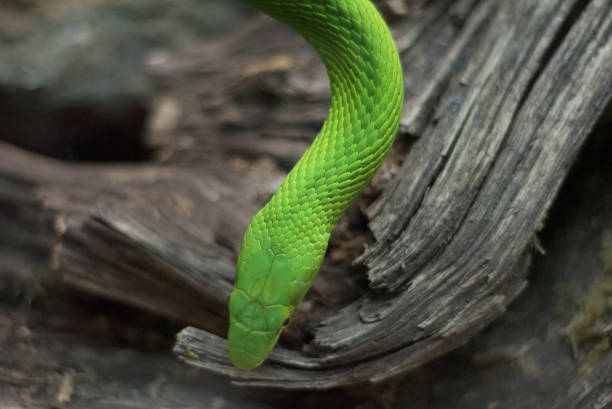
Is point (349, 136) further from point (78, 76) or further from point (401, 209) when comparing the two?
point (78, 76)

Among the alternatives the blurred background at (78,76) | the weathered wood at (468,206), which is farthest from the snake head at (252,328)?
the blurred background at (78,76)

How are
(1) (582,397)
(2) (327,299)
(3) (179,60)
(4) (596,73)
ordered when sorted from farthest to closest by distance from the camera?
(3) (179,60) < (2) (327,299) < (4) (596,73) < (1) (582,397)

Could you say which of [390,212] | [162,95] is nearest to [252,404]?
[390,212]

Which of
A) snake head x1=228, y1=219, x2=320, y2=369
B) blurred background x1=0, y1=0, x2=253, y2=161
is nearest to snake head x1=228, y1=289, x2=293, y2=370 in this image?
snake head x1=228, y1=219, x2=320, y2=369

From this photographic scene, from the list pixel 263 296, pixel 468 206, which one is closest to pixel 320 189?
pixel 263 296

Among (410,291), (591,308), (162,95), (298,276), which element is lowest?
(162,95)

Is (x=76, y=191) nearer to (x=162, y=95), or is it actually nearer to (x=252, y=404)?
(x=162, y=95)

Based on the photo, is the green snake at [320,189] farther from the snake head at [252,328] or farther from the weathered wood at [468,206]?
the weathered wood at [468,206]
